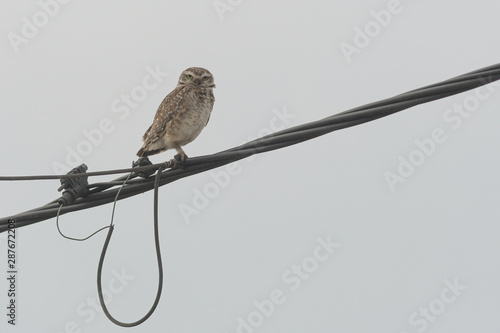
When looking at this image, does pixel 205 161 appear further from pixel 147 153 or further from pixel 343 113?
pixel 147 153

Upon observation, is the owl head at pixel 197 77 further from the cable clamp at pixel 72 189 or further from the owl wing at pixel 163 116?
the cable clamp at pixel 72 189

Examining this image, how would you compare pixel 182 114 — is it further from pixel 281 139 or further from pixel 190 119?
pixel 281 139

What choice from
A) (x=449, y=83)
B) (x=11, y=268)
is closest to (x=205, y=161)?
(x=449, y=83)

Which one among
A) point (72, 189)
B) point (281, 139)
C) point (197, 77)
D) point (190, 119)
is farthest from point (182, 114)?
point (281, 139)

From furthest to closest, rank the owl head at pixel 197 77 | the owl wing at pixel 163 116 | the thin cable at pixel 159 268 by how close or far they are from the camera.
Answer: the owl head at pixel 197 77 → the owl wing at pixel 163 116 → the thin cable at pixel 159 268

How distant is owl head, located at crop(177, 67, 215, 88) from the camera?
25.1ft

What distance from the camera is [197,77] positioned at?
763 centimetres

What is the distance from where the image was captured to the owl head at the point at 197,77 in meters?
7.64

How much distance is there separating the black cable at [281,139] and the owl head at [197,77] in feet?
8.33

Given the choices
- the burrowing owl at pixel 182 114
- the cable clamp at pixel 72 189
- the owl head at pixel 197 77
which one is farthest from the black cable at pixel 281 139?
the owl head at pixel 197 77

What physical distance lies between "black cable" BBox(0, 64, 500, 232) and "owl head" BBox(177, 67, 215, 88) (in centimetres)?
254

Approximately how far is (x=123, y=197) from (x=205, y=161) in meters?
0.64

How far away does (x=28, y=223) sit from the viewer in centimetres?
497

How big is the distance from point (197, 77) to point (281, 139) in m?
2.85
